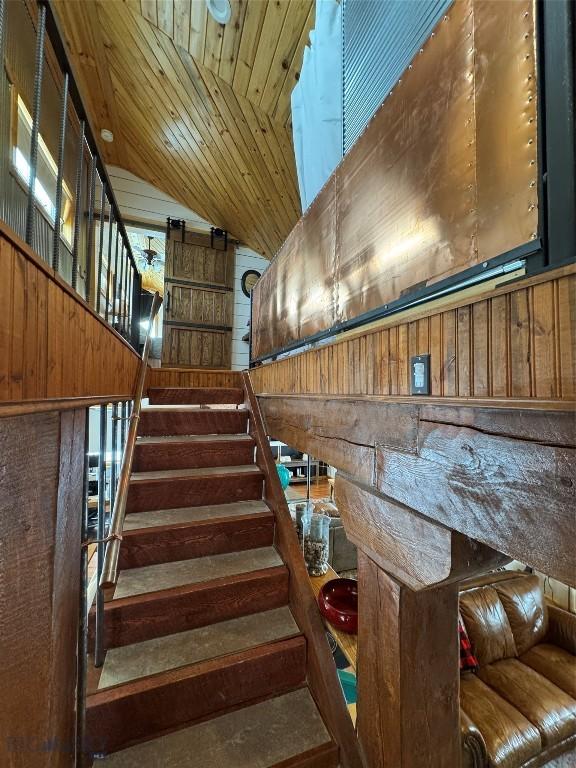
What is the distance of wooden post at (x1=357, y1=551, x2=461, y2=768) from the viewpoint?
110 centimetres

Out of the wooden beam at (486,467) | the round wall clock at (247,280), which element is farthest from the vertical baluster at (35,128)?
the round wall clock at (247,280)

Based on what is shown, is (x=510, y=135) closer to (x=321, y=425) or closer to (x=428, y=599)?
(x=321, y=425)

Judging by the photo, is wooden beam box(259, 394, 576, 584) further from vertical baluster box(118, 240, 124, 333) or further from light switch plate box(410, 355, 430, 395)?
vertical baluster box(118, 240, 124, 333)

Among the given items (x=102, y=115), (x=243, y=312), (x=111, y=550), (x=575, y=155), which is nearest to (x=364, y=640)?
(x=111, y=550)

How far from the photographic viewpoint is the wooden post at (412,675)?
1100 millimetres

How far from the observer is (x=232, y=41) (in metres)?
2.64

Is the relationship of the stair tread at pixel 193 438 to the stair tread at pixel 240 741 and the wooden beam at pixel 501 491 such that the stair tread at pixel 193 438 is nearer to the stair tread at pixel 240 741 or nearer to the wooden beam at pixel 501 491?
the stair tread at pixel 240 741

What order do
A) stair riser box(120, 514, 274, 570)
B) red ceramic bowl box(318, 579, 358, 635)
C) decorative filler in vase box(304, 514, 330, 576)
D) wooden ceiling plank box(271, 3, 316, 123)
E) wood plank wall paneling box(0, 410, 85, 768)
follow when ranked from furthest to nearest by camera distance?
wooden ceiling plank box(271, 3, 316, 123), decorative filler in vase box(304, 514, 330, 576), stair riser box(120, 514, 274, 570), red ceramic bowl box(318, 579, 358, 635), wood plank wall paneling box(0, 410, 85, 768)

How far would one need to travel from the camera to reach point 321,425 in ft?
5.15

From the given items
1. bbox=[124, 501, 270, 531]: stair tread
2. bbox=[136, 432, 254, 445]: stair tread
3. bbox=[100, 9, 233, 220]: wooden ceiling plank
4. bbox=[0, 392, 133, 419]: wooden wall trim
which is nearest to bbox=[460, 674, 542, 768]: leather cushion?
bbox=[124, 501, 270, 531]: stair tread

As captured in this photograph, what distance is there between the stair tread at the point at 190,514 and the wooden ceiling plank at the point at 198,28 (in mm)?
3658

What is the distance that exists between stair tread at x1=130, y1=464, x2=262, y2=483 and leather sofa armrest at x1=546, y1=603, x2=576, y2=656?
320 cm

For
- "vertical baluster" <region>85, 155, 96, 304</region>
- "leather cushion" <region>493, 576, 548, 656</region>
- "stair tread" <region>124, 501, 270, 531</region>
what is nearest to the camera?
"vertical baluster" <region>85, 155, 96, 304</region>

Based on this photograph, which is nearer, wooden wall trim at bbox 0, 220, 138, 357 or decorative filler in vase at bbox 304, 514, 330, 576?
wooden wall trim at bbox 0, 220, 138, 357
